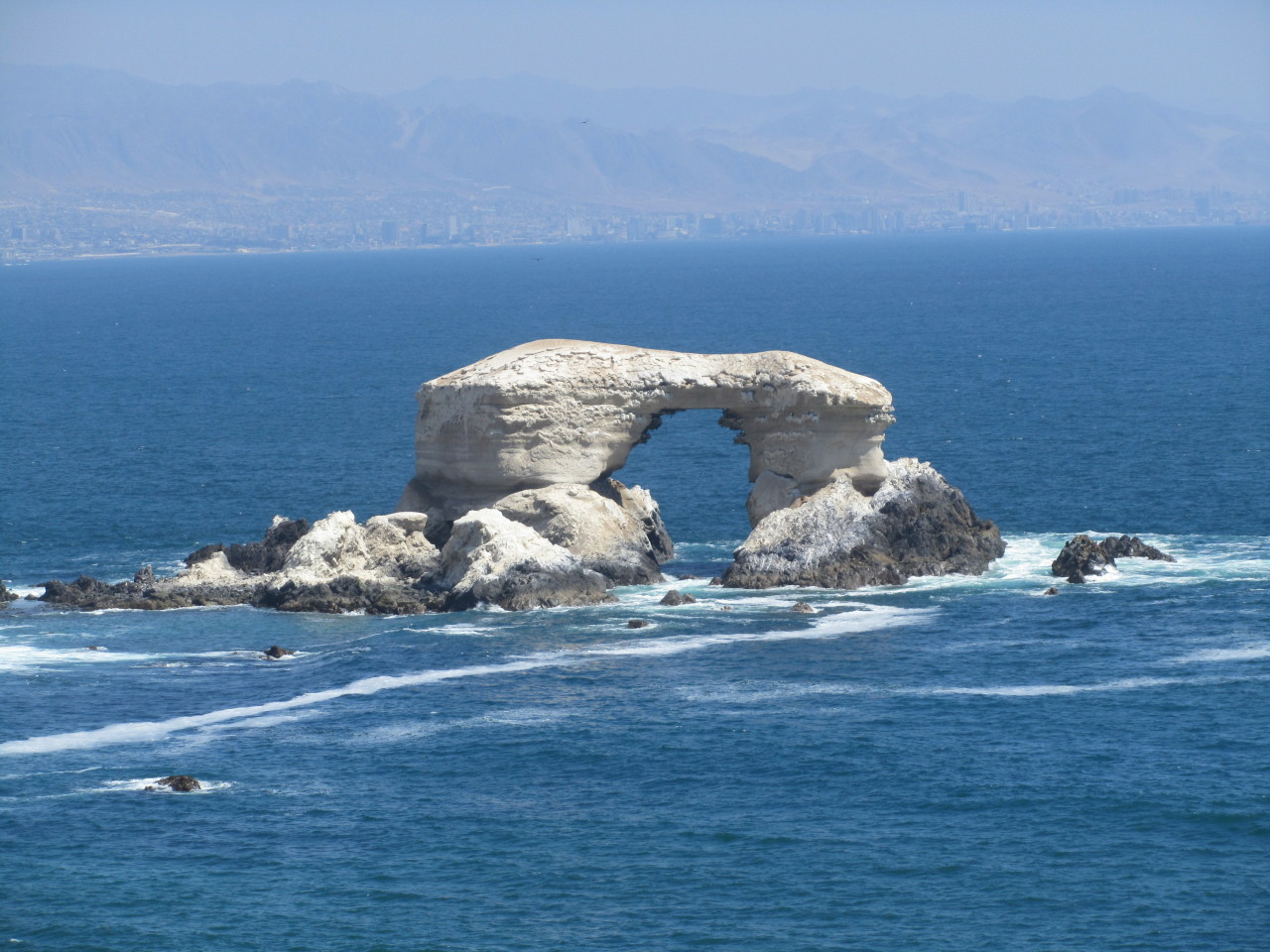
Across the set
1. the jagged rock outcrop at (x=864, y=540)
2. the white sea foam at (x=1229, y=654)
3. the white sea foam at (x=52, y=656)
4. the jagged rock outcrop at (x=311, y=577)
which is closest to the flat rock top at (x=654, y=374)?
the jagged rock outcrop at (x=864, y=540)

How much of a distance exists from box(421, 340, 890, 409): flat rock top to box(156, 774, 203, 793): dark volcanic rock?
998 inches

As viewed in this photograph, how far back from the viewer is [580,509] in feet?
223

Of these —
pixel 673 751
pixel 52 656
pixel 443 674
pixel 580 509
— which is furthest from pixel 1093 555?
pixel 52 656

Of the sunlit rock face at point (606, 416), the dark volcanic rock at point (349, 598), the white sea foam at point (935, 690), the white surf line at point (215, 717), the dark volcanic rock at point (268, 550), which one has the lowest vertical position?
the white surf line at point (215, 717)

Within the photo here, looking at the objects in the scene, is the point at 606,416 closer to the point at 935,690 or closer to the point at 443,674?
the point at 443,674

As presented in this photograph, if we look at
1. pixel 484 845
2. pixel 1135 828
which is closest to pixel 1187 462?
pixel 1135 828

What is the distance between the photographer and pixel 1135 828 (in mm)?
43125

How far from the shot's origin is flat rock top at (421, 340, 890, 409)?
2751 inches

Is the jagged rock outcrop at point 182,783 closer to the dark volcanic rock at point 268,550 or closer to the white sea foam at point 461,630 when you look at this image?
the white sea foam at point 461,630

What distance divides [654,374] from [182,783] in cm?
2934

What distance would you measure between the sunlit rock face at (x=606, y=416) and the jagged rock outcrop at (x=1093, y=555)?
7696 millimetres

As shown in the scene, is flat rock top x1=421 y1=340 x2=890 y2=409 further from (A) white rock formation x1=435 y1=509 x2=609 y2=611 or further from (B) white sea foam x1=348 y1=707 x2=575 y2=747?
(B) white sea foam x1=348 y1=707 x2=575 y2=747

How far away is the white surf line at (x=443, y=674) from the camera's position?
51.0 meters

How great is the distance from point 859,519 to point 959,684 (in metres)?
14.6
